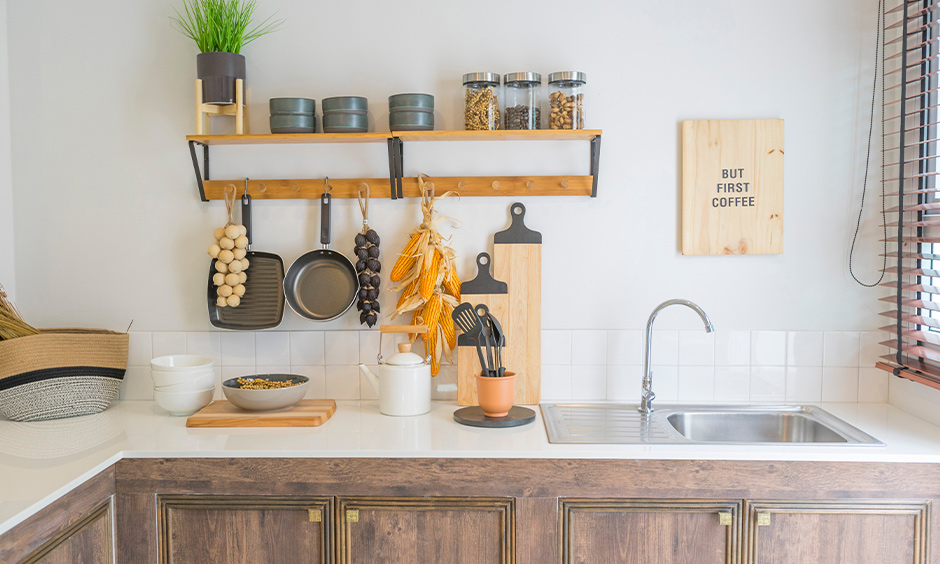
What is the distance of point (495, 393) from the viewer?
2.19 metres

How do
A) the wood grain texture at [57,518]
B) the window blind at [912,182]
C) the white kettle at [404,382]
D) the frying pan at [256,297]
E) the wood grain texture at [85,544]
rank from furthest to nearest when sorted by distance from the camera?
the frying pan at [256,297], the white kettle at [404,382], the window blind at [912,182], the wood grain texture at [85,544], the wood grain texture at [57,518]

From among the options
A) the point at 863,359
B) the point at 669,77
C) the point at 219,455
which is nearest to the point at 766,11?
the point at 669,77

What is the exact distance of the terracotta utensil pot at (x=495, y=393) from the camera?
2.18 meters

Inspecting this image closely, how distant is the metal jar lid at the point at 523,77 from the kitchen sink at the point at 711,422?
3.56 feet

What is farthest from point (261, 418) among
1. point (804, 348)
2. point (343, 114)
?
point (804, 348)

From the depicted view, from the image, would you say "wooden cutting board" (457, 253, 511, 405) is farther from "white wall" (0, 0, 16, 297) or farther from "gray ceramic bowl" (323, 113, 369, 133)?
"white wall" (0, 0, 16, 297)

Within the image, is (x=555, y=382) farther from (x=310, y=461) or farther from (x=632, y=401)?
(x=310, y=461)

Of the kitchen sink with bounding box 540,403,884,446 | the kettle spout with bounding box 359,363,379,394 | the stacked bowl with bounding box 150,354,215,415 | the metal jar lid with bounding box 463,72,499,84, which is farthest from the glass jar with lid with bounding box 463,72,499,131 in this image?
the stacked bowl with bounding box 150,354,215,415

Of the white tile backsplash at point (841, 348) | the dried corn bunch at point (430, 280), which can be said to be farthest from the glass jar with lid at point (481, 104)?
the white tile backsplash at point (841, 348)

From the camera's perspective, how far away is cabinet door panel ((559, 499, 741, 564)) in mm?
1933

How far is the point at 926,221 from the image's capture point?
7.29 feet

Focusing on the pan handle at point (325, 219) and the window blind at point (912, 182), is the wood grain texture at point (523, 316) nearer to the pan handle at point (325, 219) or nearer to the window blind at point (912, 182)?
the pan handle at point (325, 219)

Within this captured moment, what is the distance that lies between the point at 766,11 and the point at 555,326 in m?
1.29

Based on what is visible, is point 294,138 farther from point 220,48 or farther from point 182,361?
point 182,361
